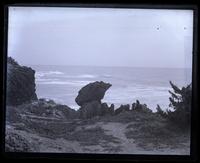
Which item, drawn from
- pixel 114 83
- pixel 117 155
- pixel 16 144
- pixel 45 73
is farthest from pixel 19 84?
pixel 117 155

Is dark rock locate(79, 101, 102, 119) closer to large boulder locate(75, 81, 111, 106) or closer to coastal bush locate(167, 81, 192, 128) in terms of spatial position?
large boulder locate(75, 81, 111, 106)

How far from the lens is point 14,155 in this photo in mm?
1750

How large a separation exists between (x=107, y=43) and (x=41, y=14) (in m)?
0.34

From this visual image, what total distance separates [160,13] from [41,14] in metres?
0.56

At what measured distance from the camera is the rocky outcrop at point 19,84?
1.76 metres

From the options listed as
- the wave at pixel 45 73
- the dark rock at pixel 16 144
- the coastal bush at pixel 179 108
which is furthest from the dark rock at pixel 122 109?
the dark rock at pixel 16 144

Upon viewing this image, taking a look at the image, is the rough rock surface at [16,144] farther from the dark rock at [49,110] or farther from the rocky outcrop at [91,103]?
the rocky outcrop at [91,103]

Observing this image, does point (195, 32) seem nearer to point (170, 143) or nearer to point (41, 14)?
point (170, 143)

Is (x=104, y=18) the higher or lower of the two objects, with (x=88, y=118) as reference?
higher

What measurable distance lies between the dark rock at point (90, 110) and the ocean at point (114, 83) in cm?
3

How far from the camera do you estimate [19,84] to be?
177 cm

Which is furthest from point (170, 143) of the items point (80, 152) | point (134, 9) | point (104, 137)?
point (134, 9)

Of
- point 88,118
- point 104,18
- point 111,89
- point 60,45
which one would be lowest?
point 88,118

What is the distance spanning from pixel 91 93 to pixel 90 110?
80 millimetres
